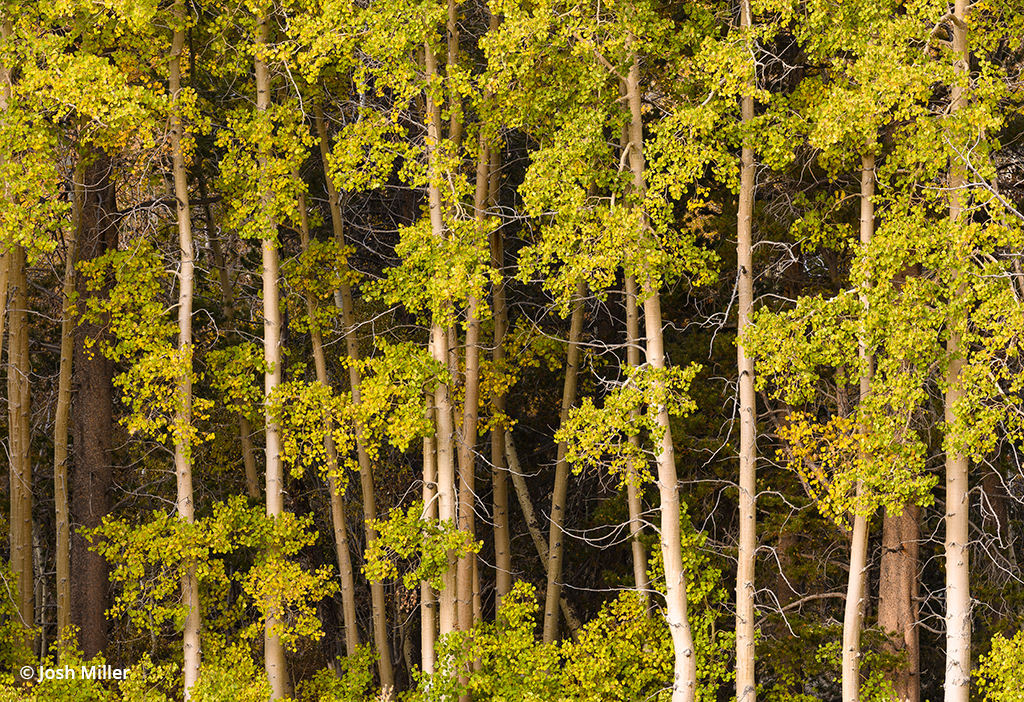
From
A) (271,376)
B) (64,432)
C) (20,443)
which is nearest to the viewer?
(271,376)

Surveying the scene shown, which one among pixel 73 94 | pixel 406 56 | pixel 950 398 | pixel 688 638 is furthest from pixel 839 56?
pixel 73 94

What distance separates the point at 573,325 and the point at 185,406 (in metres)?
4.87

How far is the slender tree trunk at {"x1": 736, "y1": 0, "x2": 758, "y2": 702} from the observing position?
1176 cm

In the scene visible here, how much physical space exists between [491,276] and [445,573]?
342cm

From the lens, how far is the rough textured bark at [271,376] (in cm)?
1253

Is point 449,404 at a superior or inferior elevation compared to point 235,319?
inferior

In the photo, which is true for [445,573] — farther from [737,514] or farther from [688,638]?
[737,514]

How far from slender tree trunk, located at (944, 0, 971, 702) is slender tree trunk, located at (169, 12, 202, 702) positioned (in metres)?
8.14

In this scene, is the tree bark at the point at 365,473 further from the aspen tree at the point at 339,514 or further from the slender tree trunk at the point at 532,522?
the slender tree trunk at the point at 532,522

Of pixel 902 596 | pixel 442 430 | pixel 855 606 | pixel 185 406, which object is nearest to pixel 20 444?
pixel 185 406

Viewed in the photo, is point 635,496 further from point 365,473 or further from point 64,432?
point 64,432

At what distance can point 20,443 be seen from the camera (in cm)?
Result: 1368

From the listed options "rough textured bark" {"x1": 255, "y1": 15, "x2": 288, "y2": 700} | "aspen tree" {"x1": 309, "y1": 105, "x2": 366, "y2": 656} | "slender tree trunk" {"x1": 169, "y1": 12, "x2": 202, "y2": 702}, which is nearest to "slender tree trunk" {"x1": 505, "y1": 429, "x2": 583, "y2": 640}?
"aspen tree" {"x1": 309, "y1": 105, "x2": 366, "y2": 656}

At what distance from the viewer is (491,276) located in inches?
457
